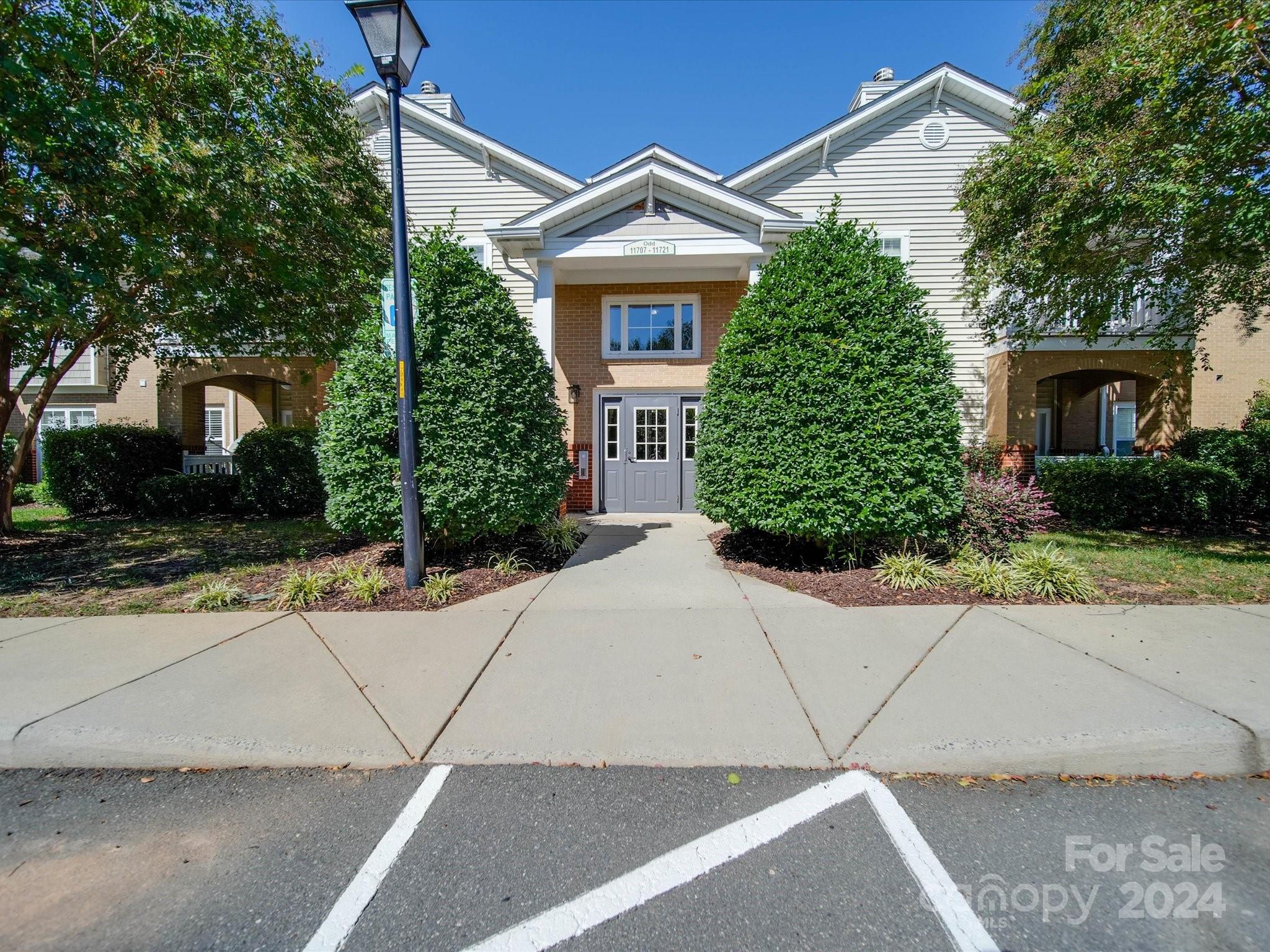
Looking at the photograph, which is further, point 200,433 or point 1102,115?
point 200,433

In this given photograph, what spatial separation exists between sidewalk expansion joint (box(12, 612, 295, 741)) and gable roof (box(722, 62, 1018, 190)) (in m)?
10.7

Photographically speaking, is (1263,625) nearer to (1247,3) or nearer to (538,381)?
(1247,3)

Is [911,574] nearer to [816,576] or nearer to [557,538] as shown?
→ [816,576]

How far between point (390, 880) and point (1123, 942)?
2.54 m

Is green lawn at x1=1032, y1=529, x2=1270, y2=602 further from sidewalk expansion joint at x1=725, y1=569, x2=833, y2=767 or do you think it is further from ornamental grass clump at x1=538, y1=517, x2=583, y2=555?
ornamental grass clump at x1=538, y1=517, x2=583, y2=555

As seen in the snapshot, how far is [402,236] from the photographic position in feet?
16.3

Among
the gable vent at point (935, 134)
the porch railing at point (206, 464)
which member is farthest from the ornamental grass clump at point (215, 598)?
the gable vent at point (935, 134)

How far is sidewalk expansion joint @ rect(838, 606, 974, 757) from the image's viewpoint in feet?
9.29

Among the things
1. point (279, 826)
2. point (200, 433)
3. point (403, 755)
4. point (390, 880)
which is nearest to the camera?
point (390, 880)

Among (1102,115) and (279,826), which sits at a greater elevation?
(1102,115)

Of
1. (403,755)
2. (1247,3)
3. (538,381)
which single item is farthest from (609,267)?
(403,755)

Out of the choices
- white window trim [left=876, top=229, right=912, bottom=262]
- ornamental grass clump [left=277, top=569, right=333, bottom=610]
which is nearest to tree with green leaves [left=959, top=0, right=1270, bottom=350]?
white window trim [left=876, top=229, right=912, bottom=262]

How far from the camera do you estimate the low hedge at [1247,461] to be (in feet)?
29.8

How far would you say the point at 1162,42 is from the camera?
5.16 metres
